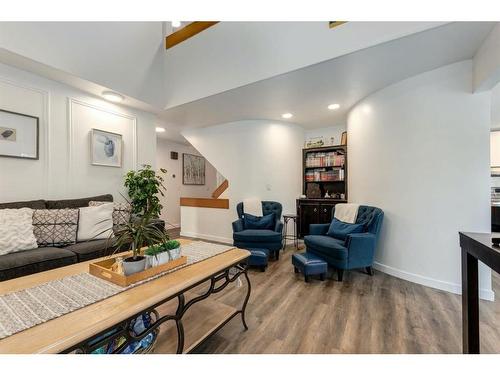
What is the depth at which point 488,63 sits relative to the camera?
186cm

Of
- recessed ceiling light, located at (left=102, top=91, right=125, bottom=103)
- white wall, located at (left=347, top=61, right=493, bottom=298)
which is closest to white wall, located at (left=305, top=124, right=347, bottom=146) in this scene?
white wall, located at (left=347, top=61, right=493, bottom=298)

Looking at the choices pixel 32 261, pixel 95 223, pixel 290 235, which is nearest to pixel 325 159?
pixel 290 235

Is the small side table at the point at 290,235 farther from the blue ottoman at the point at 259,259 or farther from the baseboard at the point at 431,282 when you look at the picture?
the baseboard at the point at 431,282

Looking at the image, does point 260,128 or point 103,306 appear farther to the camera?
point 260,128

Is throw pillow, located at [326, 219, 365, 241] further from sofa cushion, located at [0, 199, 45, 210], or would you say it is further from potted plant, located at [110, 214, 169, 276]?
sofa cushion, located at [0, 199, 45, 210]

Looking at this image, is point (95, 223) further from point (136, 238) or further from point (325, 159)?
point (325, 159)

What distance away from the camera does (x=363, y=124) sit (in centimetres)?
324

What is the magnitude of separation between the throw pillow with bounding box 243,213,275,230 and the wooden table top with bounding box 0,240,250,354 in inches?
85.8

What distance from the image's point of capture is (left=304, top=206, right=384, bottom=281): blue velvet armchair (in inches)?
99.3

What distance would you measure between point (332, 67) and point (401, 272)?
2.54 metres

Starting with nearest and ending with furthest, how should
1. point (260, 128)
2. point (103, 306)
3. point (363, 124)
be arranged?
point (103, 306), point (363, 124), point (260, 128)

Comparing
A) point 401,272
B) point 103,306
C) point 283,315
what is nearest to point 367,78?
point 401,272

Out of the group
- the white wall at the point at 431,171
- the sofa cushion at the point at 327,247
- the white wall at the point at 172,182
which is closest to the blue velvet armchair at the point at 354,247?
the sofa cushion at the point at 327,247
